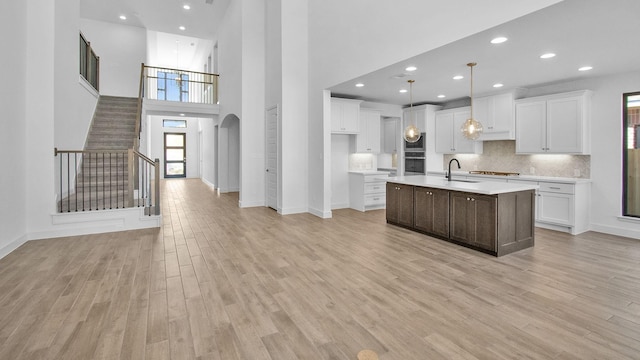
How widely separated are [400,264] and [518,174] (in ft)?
13.6

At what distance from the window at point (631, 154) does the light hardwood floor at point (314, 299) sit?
2.04 feet

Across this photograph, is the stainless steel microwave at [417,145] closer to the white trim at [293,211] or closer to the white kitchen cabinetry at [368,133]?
the white kitchen cabinetry at [368,133]

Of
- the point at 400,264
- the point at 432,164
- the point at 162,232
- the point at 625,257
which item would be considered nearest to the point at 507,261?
the point at 400,264

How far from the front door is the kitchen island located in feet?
46.1

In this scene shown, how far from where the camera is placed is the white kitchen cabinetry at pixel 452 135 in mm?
7168

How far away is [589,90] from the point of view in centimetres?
532

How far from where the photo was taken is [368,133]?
7.68 metres

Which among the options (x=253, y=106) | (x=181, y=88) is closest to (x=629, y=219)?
(x=253, y=106)

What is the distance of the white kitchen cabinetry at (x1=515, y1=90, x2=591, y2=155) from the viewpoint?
5.33m

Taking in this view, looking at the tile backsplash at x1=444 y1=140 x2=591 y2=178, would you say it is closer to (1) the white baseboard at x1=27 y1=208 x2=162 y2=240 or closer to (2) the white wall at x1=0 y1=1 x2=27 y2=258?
(1) the white baseboard at x1=27 y1=208 x2=162 y2=240

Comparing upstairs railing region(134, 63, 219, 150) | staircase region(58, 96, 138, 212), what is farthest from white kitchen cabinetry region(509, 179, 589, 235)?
upstairs railing region(134, 63, 219, 150)

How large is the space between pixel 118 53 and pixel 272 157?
7784mm

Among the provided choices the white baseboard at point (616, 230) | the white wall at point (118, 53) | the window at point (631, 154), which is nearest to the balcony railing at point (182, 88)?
the white wall at point (118, 53)

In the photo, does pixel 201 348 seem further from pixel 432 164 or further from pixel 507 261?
pixel 432 164
